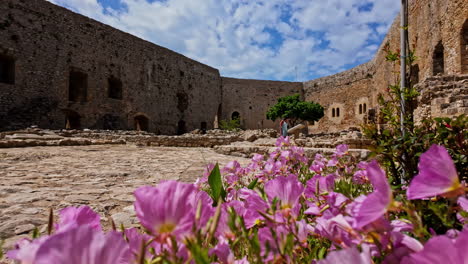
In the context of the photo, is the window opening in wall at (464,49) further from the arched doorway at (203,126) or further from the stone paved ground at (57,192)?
the arched doorway at (203,126)

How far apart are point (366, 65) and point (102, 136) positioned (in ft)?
60.5

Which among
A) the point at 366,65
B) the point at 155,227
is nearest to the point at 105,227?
the point at 155,227

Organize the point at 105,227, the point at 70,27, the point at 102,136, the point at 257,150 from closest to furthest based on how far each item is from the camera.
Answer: the point at 105,227 → the point at 257,150 → the point at 102,136 → the point at 70,27

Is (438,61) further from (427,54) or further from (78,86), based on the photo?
(78,86)

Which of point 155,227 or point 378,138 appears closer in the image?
point 155,227

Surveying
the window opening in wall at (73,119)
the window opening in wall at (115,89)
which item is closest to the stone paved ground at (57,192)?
the window opening in wall at (73,119)

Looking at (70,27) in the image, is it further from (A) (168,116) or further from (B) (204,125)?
(B) (204,125)

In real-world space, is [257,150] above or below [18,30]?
below

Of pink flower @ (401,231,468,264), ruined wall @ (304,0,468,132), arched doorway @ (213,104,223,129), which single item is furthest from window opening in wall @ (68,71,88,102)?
pink flower @ (401,231,468,264)

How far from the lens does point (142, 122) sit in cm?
1727

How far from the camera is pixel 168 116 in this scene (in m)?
18.2

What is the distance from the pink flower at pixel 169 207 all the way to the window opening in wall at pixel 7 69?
14522mm

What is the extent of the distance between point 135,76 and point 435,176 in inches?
680

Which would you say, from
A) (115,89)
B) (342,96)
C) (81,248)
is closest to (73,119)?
(115,89)
